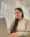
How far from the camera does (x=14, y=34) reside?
0.73 m

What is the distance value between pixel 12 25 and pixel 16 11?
14 cm

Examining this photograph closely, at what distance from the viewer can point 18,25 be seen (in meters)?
0.76

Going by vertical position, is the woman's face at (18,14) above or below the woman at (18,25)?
above

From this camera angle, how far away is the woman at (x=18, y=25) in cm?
73

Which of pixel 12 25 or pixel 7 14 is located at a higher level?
pixel 7 14

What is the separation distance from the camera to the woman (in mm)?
728

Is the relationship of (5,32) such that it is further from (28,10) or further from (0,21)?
(28,10)

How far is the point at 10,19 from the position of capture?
759 millimetres

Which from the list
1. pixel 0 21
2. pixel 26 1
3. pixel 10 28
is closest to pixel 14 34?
pixel 10 28

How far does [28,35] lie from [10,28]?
183 millimetres

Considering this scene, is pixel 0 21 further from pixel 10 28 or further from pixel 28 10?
pixel 28 10

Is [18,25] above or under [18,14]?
under

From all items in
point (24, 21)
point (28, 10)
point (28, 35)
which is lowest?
point (28, 35)

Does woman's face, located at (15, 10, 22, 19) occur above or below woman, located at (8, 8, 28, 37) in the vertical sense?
above
